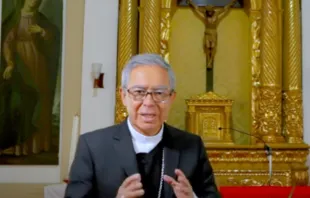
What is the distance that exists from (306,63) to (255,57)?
0.79 m

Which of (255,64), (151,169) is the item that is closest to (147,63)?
(151,169)

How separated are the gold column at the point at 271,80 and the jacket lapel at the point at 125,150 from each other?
5477 mm

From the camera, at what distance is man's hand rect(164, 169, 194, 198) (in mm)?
1743

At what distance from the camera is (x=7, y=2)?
24.6 ft

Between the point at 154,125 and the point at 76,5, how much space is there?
233 inches

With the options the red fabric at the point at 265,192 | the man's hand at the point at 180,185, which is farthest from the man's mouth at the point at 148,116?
the red fabric at the point at 265,192

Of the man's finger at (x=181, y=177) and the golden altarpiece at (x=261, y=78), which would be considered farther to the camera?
the golden altarpiece at (x=261, y=78)

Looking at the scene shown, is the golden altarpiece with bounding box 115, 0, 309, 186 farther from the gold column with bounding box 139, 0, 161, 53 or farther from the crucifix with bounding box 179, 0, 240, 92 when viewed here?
the crucifix with bounding box 179, 0, 240, 92

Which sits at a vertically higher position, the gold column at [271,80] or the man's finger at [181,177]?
the gold column at [271,80]

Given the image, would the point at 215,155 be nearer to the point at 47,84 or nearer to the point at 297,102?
the point at 297,102

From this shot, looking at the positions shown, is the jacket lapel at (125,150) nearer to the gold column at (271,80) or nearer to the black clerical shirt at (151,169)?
the black clerical shirt at (151,169)

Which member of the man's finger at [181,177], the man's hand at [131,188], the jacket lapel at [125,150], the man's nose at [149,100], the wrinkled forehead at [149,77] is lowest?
the man's hand at [131,188]

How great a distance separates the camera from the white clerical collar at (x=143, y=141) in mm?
1909

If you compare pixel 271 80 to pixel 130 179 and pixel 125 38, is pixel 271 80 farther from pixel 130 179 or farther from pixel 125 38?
pixel 130 179
